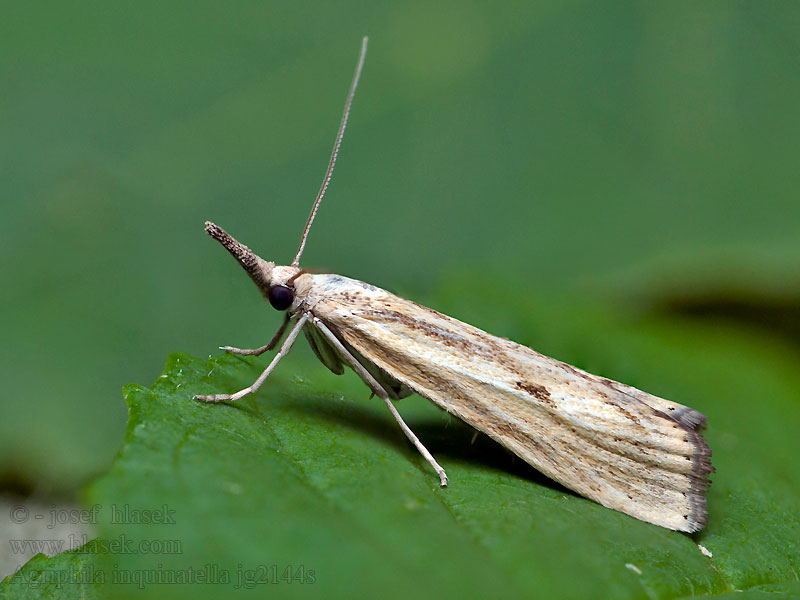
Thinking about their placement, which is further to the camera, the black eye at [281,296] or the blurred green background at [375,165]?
the blurred green background at [375,165]

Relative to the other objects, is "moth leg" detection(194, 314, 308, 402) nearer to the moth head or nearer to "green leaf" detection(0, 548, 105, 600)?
the moth head

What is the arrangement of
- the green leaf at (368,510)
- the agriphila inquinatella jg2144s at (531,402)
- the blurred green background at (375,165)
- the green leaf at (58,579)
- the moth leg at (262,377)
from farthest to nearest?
the blurred green background at (375,165) → the agriphila inquinatella jg2144s at (531,402) → the moth leg at (262,377) → the green leaf at (58,579) → the green leaf at (368,510)

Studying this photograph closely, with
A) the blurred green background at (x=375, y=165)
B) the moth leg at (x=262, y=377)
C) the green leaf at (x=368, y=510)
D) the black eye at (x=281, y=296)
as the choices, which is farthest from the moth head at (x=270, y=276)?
the blurred green background at (x=375, y=165)

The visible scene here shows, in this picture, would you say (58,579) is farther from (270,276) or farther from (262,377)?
(270,276)

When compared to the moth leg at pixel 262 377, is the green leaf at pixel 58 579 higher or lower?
lower

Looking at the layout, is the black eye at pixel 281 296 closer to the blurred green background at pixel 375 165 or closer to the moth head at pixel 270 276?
the moth head at pixel 270 276

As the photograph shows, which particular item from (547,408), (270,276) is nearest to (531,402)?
(547,408)

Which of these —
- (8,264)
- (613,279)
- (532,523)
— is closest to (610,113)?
(613,279)

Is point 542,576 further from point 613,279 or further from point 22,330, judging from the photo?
point 22,330
